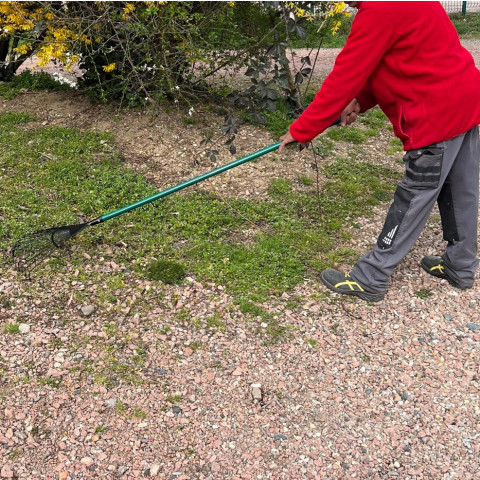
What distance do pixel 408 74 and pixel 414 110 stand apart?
0.20m

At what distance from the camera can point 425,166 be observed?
10.3 ft

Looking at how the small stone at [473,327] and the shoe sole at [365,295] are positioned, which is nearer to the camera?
the small stone at [473,327]

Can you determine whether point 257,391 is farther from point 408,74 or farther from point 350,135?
point 350,135

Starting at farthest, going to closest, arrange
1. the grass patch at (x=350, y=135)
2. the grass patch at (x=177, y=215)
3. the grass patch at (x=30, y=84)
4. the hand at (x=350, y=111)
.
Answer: the grass patch at (x=30, y=84), the grass patch at (x=350, y=135), the grass patch at (x=177, y=215), the hand at (x=350, y=111)

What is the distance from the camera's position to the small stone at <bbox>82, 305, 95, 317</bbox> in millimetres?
3402

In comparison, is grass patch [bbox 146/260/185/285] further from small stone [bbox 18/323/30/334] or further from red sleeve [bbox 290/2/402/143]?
red sleeve [bbox 290/2/402/143]

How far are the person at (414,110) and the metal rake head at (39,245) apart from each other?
169 cm

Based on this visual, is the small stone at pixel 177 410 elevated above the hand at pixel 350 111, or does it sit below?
below

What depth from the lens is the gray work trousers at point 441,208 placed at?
10.4 feet

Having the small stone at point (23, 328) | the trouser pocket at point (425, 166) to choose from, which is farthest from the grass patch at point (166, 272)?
the trouser pocket at point (425, 166)

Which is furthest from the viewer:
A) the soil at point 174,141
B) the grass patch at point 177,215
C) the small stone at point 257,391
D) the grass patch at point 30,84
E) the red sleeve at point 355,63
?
the grass patch at point 30,84

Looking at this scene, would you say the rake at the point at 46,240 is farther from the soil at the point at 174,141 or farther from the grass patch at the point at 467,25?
the grass patch at the point at 467,25

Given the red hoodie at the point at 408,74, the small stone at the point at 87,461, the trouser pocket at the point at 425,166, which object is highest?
the red hoodie at the point at 408,74

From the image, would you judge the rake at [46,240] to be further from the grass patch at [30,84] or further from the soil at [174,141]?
the grass patch at [30,84]
